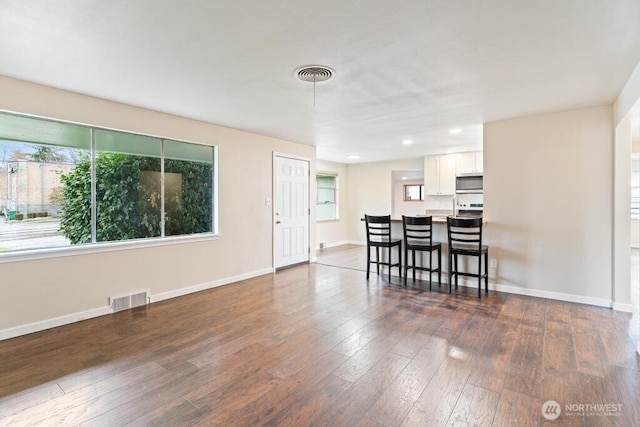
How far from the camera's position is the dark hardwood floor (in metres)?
1.86

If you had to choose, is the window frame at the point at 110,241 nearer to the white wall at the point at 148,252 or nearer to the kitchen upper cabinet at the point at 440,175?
the white wall at the point at 148,252

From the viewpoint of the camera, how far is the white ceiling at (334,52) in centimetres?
188

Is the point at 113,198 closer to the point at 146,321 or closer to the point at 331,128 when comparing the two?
the point at 146,321

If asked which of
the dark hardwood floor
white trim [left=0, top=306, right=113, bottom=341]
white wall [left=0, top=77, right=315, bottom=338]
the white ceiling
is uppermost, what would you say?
the white ceiling

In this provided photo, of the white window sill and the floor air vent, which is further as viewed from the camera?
the floor air vent

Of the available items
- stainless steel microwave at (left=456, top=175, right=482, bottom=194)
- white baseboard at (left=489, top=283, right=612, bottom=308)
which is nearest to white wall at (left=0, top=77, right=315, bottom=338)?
stainless steel microwave at (left=456, top=175, right=482, bottom=194)


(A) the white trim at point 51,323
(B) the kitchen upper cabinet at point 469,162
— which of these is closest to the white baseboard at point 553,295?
(B) the kitchen upper cabinet at point 469,162

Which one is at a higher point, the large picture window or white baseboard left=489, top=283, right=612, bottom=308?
the large picture window

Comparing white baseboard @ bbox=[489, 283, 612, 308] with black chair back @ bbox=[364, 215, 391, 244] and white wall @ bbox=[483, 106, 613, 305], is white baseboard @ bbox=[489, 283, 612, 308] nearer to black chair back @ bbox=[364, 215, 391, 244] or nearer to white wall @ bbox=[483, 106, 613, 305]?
white wall @ bbox=[483, 106, 613, 305]

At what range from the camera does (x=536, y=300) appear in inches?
155

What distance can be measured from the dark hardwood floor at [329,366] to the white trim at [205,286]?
239 mm

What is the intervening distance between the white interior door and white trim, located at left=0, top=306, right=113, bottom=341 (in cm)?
275

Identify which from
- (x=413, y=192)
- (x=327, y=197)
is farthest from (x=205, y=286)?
(x=413, y=192)

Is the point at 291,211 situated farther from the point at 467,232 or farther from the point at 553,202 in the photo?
the point at 553,202
